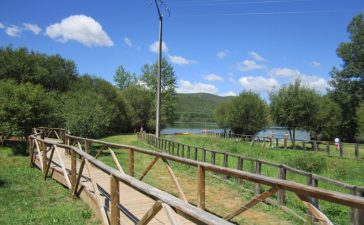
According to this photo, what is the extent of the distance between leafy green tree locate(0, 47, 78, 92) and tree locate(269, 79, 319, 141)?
93.6 feet

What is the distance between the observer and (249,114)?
42.0 metres

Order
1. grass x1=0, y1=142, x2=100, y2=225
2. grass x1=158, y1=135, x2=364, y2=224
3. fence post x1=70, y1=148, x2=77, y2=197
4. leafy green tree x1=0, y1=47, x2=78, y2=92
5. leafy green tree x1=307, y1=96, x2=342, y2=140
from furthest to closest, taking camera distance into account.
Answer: leafy green tree x1=307, y1=96, x2=342, y2=140 < leafy green tree x1=0, y1=47, x2=78, y2=92 < fence post x1=70, y1=148, x2=77, y2=197 < grass x1=158, y1=135, x2=364, y2=224 < grass x1=0, y1=142, x2=100, y2=225

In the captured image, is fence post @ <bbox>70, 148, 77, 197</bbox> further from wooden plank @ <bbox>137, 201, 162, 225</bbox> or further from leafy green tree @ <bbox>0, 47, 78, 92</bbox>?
leafy green tree @ <bbox>0, 47, 78, 92</bbox>

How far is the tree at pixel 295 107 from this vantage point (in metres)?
34.2

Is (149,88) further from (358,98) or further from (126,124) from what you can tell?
(358,98)

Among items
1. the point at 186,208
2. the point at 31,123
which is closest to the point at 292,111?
the point at 31,123

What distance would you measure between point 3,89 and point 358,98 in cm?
4108

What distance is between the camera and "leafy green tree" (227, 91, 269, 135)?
136 feet

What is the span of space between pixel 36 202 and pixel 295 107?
2889 centimetres

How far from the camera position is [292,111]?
113 feet

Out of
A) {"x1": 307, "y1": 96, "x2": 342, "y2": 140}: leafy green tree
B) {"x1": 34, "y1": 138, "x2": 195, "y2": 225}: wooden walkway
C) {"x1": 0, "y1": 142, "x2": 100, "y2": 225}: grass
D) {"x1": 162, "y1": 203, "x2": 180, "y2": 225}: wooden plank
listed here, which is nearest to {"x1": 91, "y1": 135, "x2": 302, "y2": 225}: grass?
{"x1": 34, "y1": 138, "x2": 195, "y2": 225}: wooden walkway

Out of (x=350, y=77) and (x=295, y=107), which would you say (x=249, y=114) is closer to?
(x=295, y=107)

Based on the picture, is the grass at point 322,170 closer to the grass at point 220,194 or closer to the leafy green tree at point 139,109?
the grass at point 220,194

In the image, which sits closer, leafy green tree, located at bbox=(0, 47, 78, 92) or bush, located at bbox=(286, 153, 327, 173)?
bush, located at bbox=(286, 153, 327, 173)
